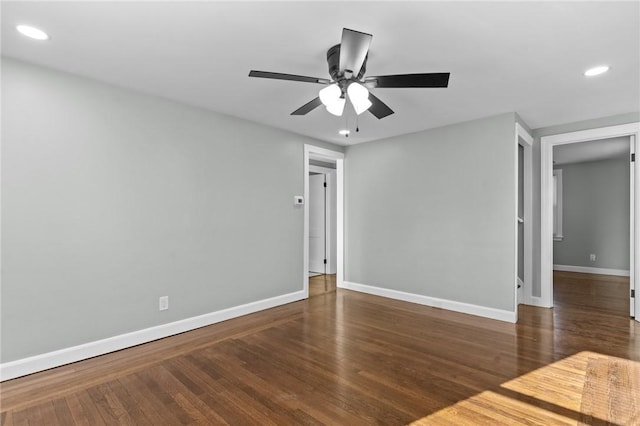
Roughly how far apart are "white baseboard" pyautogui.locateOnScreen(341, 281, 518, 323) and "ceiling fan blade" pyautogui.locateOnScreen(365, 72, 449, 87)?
2977 millimetres

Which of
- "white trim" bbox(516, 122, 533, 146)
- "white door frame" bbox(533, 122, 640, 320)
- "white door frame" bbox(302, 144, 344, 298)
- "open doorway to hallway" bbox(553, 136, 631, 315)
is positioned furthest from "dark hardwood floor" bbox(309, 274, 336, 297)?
"open doorway to hallway" bbox(553, 136, 631, 315)

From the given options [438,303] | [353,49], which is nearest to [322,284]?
[438,303]

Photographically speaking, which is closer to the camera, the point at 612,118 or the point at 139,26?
the point at 139,26

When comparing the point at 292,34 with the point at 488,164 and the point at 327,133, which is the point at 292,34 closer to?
the point at 327,133

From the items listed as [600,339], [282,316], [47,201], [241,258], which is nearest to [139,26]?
[47,201]

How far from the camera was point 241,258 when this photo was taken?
397 centimetres

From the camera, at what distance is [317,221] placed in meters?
6.75

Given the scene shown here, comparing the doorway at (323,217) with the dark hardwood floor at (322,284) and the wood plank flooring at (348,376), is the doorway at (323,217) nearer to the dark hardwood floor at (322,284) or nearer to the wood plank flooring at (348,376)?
the dark hardwood floor at (322,284)

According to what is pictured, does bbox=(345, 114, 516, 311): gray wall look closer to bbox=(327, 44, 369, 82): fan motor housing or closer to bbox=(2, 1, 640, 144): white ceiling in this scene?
bbox=(2, 1, 640, 144): white ceiling

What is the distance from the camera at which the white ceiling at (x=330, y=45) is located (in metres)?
1.88

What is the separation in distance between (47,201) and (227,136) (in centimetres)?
185

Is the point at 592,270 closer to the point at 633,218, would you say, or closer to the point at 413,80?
the point at 633,218

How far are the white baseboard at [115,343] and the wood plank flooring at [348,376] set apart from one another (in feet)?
0.28

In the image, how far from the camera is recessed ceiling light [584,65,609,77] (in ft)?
8.55
